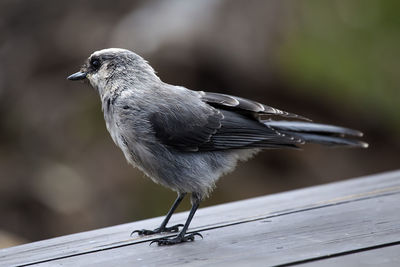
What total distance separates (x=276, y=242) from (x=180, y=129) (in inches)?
46.1

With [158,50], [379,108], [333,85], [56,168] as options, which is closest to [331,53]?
[333,85]

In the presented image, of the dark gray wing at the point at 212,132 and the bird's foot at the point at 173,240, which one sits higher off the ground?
the dark gray wing at the point at 212,132

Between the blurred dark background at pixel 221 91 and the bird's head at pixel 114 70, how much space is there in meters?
3.22

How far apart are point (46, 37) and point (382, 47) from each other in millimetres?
4604

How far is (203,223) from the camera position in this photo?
4.28 metres

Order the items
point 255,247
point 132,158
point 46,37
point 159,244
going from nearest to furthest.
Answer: point 255,247
point 159,244
point 132,158
point 46,37

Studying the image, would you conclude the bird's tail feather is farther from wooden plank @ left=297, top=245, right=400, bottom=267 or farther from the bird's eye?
wooden plank @ left=297, top=245, right=400, bottom=267

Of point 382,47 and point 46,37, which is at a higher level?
point 382,47

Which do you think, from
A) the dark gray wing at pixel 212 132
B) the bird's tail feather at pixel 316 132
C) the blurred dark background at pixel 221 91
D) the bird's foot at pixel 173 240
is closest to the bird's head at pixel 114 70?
the dark gray wing at pixel 212 132

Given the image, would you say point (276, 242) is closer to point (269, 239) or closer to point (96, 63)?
point (269, 239)

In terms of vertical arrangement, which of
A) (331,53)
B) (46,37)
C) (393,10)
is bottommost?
(46,37)

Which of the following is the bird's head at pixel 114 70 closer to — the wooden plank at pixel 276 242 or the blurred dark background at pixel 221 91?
the wooden plank at pixel 276 242

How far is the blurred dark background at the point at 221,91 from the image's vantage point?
793 centimetres

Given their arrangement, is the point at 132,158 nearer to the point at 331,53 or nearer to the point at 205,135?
the point at 205,135
